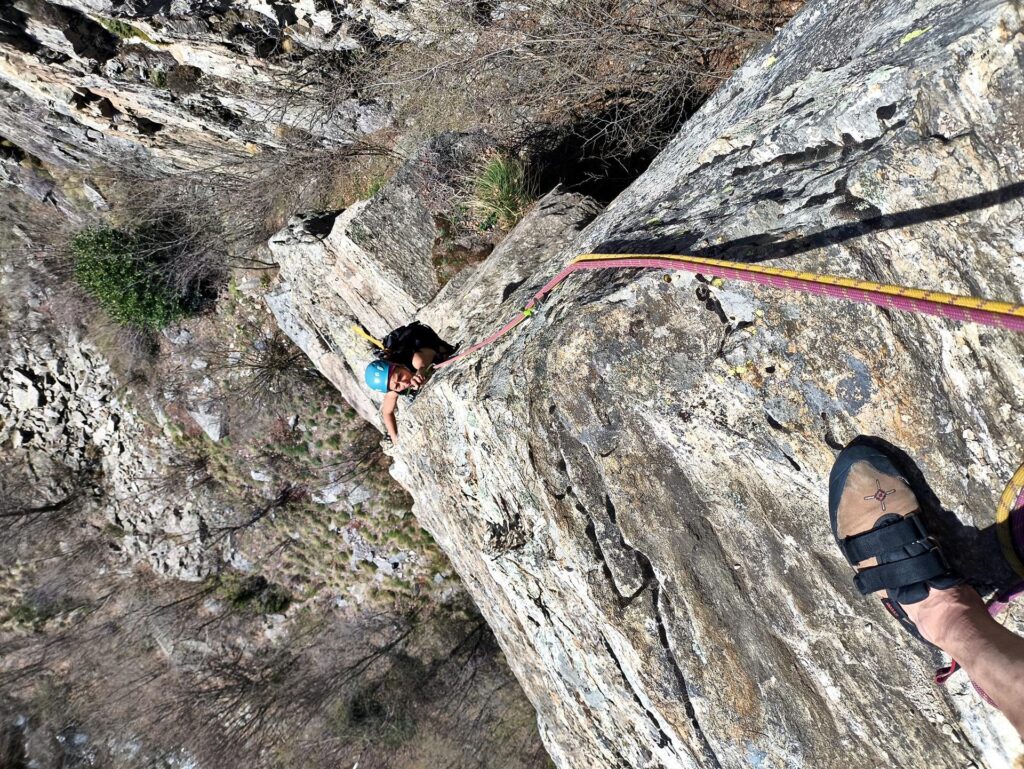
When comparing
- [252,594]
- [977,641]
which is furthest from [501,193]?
[252,594]

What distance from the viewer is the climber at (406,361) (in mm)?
4449

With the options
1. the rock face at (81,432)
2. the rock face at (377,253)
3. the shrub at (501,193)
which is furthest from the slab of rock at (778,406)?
the rock face at (81,432)

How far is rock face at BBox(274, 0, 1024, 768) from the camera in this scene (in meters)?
2.49

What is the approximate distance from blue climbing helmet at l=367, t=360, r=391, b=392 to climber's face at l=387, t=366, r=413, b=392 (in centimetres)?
4

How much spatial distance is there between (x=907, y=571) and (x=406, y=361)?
3.42m

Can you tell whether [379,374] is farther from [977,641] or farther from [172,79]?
[172,79]

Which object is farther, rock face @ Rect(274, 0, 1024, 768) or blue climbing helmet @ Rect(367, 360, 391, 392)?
blue climbing helmet @ Rect(367, 360, 391, 392)

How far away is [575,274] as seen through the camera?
3500mm

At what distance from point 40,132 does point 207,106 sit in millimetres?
2852

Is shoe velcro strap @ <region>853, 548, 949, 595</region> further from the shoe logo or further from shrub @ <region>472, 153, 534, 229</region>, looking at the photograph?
shrub @ <region>472, 153, 534, 229</region>

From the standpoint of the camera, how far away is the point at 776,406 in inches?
107

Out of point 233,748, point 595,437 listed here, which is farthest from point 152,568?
point 595,437

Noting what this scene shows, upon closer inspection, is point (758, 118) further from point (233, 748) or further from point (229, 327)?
point (233, 748)

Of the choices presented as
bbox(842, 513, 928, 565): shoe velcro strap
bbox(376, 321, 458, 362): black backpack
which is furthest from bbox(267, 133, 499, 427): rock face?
bbox(842, 513, 928, 565): shoe velcro strap
